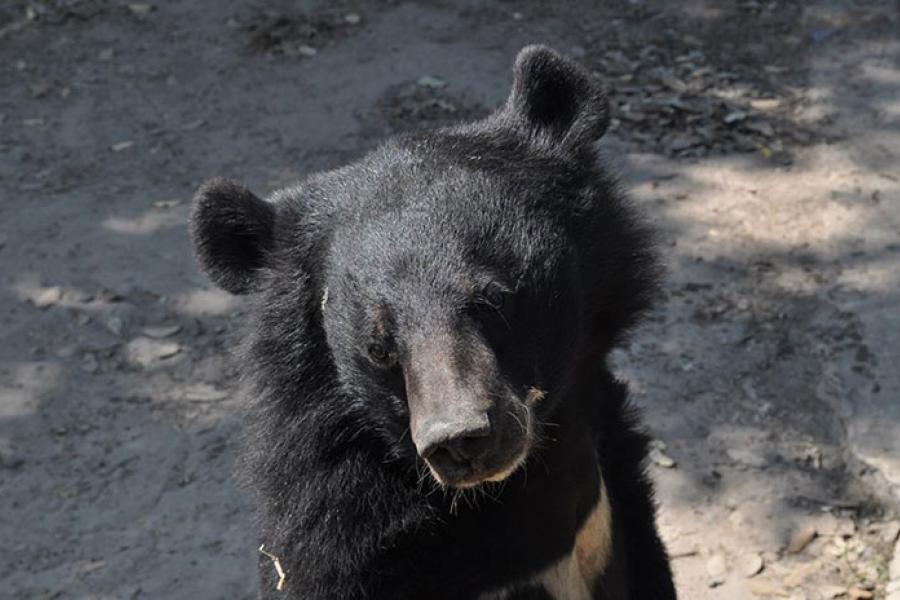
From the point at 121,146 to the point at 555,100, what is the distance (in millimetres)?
4027

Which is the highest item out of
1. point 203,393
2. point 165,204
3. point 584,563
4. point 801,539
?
point 584,563

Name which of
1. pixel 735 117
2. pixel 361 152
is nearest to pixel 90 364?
pixel 361 152

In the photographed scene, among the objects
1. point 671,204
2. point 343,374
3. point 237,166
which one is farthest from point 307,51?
point 343,374

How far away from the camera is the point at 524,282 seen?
2.74 m

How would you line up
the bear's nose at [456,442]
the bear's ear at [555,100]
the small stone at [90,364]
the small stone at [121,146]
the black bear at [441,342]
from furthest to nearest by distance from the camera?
the small stone at [121,146] < the small stone at [90,364] < the bear's ear at [555,100] < the black bear at [441,342] < the bear's nose at [456,442]

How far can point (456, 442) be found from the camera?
2.40 m

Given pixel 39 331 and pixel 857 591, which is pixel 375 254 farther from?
pixel 39 331

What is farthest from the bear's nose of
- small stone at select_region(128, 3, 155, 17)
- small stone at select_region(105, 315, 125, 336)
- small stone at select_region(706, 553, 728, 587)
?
small stone at select_region(128, 3, 155, 17)

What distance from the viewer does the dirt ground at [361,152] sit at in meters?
4.26

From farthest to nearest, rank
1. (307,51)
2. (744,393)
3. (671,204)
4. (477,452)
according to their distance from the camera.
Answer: (307,51) < (671,204) < (744,393) < (477,452)

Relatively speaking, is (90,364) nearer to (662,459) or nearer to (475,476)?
(662,459)

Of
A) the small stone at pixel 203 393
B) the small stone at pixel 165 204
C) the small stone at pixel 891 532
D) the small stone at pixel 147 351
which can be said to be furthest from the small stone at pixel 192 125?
the small stone at pixel 891 532

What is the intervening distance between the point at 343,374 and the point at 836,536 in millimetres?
2038

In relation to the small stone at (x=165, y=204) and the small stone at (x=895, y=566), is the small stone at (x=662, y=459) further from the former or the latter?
the small stone at (x=165, y=204)
